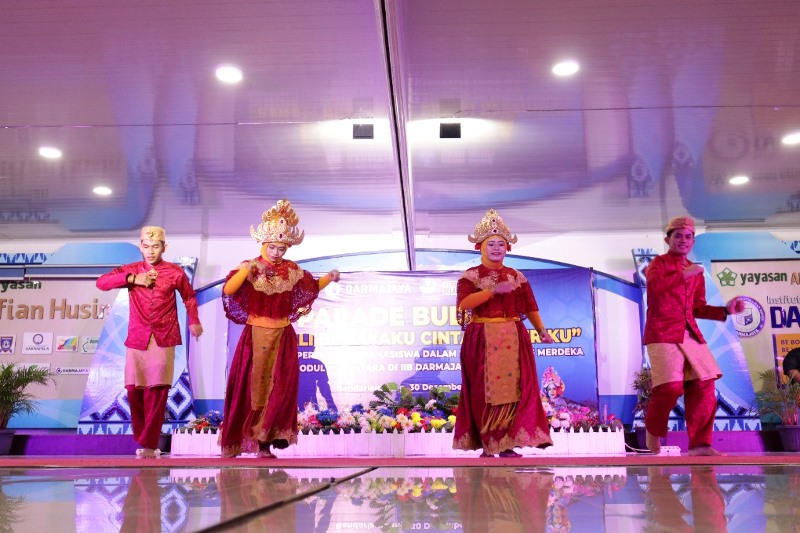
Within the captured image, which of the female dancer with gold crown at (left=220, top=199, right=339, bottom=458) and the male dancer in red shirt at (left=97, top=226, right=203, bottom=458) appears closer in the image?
the female dancer with gold crown at (left=220, top=199, right=339, bottom=458)

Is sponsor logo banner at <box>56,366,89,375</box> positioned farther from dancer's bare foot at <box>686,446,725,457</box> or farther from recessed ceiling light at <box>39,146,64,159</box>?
dancer's bare foot at <box>686,446,725,457</box>

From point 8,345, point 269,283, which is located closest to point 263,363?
point 269,283

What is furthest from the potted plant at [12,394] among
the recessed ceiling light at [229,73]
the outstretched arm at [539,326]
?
the outstretched arm at [539,326]

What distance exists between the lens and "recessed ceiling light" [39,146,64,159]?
7598 millimetres

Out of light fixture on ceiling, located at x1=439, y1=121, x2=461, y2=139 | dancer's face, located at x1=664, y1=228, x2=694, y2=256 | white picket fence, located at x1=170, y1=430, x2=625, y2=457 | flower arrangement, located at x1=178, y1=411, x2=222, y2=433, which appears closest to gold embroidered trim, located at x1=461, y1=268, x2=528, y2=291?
dancer's face, located at x1=664, y1=228, x2=694, y2=256

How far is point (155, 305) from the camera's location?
5348 millimetres

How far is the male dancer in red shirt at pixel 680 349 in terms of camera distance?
480 cm

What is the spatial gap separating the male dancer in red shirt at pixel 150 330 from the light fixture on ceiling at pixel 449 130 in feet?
9.13

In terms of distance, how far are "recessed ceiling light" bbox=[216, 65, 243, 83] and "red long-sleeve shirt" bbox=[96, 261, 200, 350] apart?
1.60 m

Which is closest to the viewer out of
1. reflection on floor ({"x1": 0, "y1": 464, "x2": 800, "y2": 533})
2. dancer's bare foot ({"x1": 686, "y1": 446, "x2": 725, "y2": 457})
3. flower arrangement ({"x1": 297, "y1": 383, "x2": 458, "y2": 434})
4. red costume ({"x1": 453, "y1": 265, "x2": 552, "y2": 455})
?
reflection on floor ({"x1": 0, "y1": 464, "x2": 800, "y2": 533})

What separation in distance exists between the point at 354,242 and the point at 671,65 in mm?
5710

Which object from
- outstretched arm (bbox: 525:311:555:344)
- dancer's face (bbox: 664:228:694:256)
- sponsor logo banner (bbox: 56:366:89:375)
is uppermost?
dancer's face (bbox: 664:228:694:256)

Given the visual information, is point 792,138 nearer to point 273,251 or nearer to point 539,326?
point 539,326

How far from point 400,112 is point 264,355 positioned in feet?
6.51
